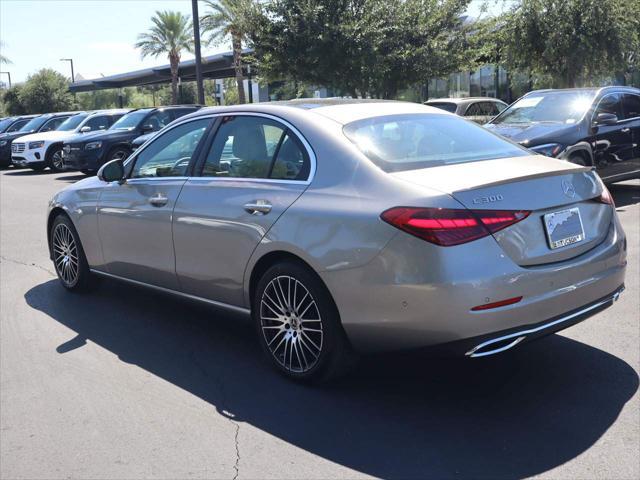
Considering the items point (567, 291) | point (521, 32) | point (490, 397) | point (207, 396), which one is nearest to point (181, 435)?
point (207, 396)

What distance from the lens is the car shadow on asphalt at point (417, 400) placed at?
3.55 metres

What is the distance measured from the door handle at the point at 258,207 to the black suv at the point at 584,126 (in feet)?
20.2

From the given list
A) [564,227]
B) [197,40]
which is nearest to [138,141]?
[197,40]

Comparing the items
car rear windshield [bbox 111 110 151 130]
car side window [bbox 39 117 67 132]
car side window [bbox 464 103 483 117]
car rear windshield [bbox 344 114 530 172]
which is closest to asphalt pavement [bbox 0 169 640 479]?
car rear windshield [bbox 344 114 530 172]

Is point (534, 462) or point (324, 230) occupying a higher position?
point (324, 230)

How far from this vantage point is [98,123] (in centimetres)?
2150

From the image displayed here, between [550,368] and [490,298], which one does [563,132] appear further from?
[490,298]

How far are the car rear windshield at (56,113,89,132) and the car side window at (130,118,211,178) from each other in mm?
18886

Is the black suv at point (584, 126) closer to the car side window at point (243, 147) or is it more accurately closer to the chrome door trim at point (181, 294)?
the car side window at point (243, 147)

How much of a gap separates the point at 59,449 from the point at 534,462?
94.2 inches

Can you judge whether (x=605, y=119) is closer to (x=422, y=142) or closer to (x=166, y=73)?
(x=422, y=142)

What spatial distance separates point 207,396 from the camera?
439cm

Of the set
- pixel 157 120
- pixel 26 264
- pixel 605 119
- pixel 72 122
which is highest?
pixel 72 122

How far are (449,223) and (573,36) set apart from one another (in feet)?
53.2
